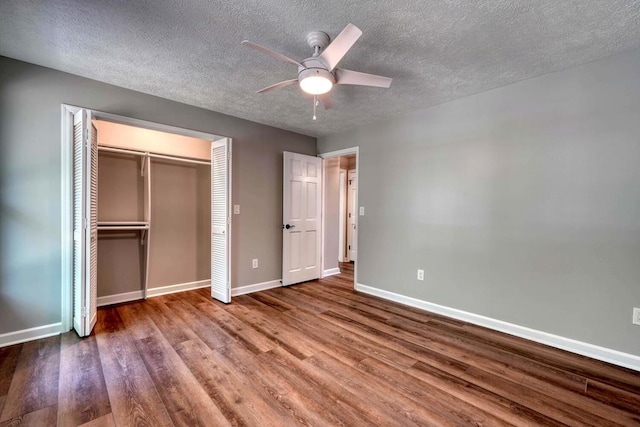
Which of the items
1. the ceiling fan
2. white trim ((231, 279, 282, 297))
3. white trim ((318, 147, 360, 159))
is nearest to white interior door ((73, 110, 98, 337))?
white trim ((231, 279, 282, 297))

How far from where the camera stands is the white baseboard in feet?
7.31

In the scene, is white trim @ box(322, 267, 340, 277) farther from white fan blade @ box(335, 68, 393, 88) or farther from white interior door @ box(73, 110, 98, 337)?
white fan blade @ box(335, 68, 393, 88)

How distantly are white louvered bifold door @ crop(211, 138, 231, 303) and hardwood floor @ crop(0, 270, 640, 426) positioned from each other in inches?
26.8

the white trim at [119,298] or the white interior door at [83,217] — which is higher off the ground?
the white interior door at [83,217]

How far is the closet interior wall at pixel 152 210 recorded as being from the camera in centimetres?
349

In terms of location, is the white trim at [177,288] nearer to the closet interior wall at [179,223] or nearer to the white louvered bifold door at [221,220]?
the closet interior wall at [179,223]

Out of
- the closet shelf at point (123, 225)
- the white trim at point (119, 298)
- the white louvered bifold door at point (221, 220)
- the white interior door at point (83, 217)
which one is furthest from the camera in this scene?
the white louvered bifold door at point (221, 220)

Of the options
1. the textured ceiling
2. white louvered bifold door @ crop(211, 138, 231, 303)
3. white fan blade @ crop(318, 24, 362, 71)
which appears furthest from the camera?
white louvered bifold door @ crop(211, 138, 231, 303)

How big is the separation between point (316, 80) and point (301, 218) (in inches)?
109

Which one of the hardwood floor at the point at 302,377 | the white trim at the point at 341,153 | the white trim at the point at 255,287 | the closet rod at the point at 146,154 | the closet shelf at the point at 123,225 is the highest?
the white trim at the point at 341,153

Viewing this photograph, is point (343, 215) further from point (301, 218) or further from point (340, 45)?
point (340, 45)

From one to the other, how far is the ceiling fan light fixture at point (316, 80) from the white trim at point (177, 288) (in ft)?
11.1

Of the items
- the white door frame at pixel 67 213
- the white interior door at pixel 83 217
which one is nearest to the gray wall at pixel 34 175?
the white door frame at pixel 67 213

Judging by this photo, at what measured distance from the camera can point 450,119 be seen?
322 cm
